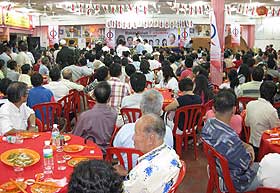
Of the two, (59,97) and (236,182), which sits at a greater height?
(59,97)

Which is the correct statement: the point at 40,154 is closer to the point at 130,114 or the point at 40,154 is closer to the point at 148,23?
the point at 130,114

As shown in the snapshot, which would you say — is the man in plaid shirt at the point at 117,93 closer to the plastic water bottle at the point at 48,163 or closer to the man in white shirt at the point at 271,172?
the plastic water bottle at the point at 48,163

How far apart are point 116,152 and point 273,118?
6.82ft

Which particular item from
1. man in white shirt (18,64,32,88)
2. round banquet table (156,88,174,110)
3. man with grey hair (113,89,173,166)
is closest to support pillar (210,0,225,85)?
round banquet table (156,88,174,110)

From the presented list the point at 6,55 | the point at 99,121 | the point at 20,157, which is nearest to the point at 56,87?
the point at 99,121

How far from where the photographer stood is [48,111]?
5.03 m

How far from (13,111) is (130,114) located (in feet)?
5.07

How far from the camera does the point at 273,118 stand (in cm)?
402

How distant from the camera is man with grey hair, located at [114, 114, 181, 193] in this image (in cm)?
220

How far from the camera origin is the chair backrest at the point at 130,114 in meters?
4.66

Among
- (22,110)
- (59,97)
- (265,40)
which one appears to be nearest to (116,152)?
(22,110)

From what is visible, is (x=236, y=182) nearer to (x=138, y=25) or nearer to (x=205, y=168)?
(x=205, y=168)

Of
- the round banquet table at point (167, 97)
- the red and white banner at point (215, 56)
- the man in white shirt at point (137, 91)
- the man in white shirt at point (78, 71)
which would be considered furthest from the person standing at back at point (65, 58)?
the man in white shirt at point (137, 91)

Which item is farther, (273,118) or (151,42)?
(151,42)
